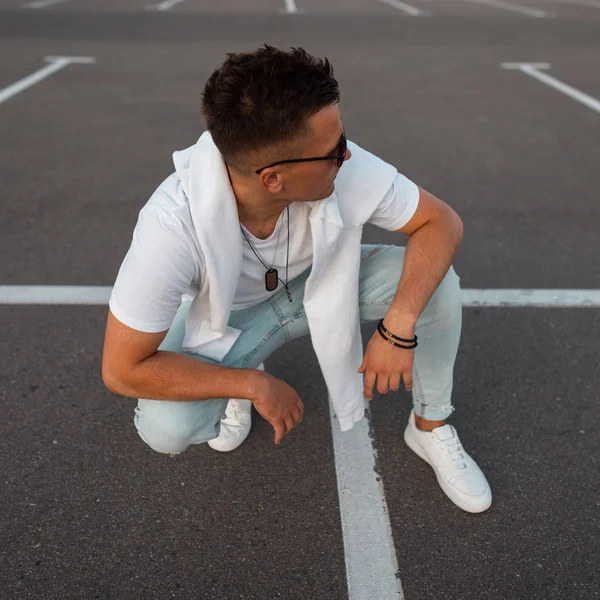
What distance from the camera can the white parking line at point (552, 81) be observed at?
721cm

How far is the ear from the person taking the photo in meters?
1.93

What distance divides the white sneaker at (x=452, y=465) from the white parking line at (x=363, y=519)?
17 cm

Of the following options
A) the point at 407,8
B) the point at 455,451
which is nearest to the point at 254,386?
the point at 455,451

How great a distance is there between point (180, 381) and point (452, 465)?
101 cm

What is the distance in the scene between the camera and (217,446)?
2.60 meters

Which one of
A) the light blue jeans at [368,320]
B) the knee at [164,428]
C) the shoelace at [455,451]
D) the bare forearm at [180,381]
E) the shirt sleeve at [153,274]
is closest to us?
the shirt sleeve at [153,274]

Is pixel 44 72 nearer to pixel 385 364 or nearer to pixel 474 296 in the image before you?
pixel 474 296

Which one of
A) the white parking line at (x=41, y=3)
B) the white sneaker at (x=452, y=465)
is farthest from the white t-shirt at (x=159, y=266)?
the white parking line at (x=41, y=3)

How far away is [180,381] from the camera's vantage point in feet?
6.74

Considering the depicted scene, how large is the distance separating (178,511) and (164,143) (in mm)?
4025

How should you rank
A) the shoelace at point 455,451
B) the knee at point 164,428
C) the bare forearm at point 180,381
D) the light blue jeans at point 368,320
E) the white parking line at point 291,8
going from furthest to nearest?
the white parking line at point 291,8 → the shoelace at point 455,451 → the light blue jeans at point 368,320 → the knee at point 164,428 → the bare forearm at point 180,381

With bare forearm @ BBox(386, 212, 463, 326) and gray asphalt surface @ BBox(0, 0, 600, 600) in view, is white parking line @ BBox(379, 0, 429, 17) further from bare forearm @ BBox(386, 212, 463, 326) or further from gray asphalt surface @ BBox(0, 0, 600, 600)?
bare forearm @ BBox(386, 212, 463, 326)

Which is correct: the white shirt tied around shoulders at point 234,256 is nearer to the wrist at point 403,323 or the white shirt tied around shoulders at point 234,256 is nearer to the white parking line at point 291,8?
the wrist at point 403,323

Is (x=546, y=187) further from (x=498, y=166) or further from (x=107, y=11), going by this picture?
(x=107, y=11)
